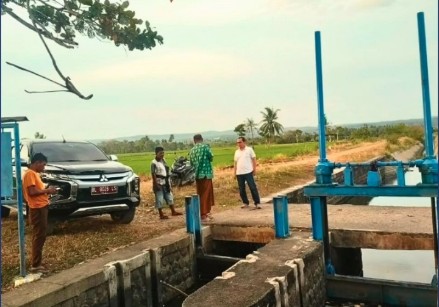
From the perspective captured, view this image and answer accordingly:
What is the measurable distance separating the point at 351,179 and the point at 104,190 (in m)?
3.95

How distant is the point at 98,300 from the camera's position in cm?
516

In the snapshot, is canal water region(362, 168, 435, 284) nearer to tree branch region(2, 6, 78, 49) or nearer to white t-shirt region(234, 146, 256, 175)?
white t-shirt region(234, 146, 256, 175)

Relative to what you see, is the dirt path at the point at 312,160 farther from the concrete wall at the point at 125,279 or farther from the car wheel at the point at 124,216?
the concrete wall at the point at 125,279

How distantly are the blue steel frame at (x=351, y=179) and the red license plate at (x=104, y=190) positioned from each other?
10.6 ft

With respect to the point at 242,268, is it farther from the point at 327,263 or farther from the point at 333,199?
the point at 333,199

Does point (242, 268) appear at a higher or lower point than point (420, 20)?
lower

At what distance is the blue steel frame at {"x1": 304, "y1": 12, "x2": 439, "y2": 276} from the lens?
4.84m

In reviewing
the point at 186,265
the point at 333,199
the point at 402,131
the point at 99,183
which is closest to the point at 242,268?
the point at 186,265

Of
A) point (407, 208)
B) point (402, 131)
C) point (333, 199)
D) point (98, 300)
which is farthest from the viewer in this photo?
point (402, 131)

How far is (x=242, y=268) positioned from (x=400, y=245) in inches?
100

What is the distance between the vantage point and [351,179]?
19.5 feet

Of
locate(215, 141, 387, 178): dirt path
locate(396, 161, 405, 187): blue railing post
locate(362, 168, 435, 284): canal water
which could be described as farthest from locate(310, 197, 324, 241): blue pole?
locate(215, 141, 387, 178): dirt path

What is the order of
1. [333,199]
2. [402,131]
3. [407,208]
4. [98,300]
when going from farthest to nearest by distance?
[402,131] < [333,199] < [407,208] < [98,300]

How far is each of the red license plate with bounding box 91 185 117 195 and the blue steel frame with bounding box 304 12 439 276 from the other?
10.6 feet
